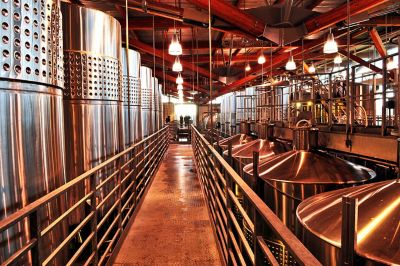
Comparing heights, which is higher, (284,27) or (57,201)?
(284,27)

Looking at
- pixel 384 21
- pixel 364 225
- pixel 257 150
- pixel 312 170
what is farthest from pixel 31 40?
pixel 384 21

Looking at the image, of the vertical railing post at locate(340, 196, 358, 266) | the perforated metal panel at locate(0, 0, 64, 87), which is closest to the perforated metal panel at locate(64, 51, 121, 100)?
the perforated metal panel at locate(0, 0, 64, 87)

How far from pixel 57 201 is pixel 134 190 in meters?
1.99

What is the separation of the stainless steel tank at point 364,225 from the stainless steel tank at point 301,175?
1.68ft

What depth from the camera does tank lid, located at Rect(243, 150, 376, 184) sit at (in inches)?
102

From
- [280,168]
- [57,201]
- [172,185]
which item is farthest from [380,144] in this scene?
[172,185]

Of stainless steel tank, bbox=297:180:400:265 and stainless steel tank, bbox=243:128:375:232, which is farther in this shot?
stainless steel tank, bbox=243:128:375:232

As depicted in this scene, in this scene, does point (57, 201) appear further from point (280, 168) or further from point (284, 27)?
point (284, 27)

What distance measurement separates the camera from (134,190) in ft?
13.4

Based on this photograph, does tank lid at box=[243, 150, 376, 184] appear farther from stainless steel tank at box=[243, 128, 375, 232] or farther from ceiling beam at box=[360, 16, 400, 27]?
ceiling beam at box=[360, 16, 400, 27]

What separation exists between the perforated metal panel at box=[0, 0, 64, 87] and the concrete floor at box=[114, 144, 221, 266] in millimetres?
1838

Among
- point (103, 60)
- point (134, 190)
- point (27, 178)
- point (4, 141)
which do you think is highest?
point (103, 60)

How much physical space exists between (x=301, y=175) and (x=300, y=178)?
52 millimetres

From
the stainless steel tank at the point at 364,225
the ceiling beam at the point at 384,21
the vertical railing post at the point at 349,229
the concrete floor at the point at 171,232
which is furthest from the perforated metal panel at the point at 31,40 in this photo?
the ceiling beam at the point at 384,21
